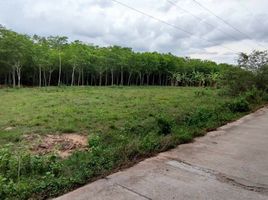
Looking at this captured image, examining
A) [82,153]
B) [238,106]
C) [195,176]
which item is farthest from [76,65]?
[195,176]

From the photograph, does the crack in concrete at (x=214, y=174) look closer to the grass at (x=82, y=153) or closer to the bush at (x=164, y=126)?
the grass at (x=82, y=153)

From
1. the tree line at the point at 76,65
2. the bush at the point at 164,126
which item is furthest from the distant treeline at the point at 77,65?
the bush at the point at 164,126

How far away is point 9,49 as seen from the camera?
36.3 meters

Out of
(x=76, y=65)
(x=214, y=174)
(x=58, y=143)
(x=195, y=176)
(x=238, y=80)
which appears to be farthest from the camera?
(x=76, y=65)

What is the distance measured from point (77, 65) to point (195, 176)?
45.8 metres

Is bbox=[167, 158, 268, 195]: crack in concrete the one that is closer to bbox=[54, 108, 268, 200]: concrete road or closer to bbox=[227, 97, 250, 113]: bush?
bbox=[54, 108, 268, 200]: concrete road

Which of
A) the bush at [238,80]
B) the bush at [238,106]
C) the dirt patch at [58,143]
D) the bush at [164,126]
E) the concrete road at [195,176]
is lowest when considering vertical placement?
the dirt patch at [58,143]

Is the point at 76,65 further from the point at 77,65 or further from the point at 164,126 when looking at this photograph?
the point at 164,126

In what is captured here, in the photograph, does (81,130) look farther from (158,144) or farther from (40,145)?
(158,144)

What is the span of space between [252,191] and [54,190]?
2.54m

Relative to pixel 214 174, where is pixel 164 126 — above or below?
above

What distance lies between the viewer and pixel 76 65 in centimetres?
4884

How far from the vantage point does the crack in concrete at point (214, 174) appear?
4.36 meters

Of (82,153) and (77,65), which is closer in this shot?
(82,153)
